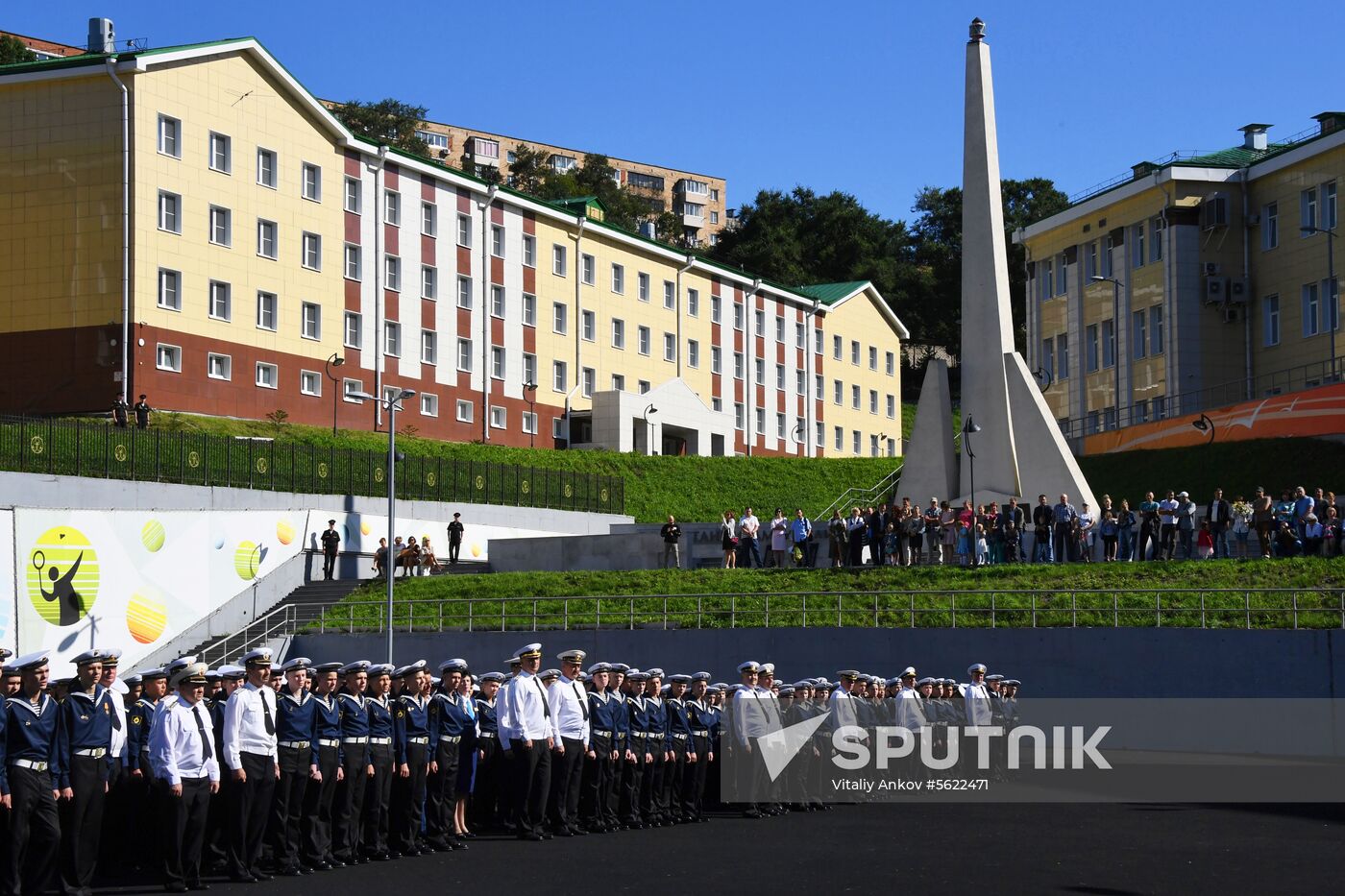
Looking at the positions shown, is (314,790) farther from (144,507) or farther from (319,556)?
(319,556)

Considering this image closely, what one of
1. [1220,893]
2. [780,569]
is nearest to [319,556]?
[780,569]

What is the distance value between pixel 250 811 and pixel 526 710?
346 cm

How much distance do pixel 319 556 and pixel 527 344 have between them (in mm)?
23758

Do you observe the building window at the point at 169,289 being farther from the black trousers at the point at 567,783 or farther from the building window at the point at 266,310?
the black trousers at the point at 567,783

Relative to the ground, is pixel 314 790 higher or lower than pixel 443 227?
lower

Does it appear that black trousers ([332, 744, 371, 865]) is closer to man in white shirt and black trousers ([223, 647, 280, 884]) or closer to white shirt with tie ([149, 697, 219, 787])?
man in white shirt and black trousers ([223, 647, 280, 884])

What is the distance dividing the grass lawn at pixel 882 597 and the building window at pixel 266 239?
56.5 ft

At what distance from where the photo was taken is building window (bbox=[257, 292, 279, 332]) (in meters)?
54.1

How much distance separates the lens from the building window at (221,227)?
52.5m

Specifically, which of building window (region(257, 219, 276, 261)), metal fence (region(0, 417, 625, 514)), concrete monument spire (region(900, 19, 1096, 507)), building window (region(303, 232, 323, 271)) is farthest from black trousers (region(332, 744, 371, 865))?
building window (region(303, 232, 323, 271))

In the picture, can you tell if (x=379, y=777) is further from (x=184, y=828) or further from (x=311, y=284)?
(x=311, y=284)

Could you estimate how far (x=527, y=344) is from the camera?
66.1 meters

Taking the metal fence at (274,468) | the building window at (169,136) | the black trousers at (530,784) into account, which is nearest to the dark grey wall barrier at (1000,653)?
the metal fence at (274,468)

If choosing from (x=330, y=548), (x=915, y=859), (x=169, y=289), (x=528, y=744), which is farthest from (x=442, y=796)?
(x=169, y=289)
